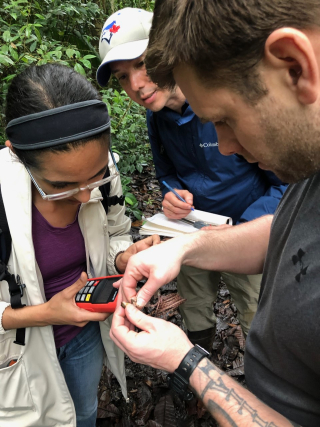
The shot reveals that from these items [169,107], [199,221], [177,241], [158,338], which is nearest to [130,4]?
[169,107]

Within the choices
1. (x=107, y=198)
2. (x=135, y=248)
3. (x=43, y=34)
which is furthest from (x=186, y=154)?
(x=43, y=34)

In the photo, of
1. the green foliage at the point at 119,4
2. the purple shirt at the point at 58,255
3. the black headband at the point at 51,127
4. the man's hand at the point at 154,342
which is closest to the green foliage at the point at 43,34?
the green foliage at the point at 119,4

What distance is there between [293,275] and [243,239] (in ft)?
2.27

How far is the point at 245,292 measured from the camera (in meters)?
2.70

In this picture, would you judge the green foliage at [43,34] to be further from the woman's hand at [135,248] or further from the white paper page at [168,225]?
the woman's hand at [135,248]

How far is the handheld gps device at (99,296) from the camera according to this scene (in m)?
1.70

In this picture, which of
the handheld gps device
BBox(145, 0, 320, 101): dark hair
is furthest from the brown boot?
BBox(145, 0, 320, 101): dark hair

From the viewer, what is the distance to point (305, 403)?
1.06m

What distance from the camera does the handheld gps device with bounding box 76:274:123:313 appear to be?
67.1 inches

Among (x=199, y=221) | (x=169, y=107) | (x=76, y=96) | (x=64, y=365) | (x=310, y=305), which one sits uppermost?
(x=76, y=96)

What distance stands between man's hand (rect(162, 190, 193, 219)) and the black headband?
107 centimetres

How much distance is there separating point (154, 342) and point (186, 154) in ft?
5.38

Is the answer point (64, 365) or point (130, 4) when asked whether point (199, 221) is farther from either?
point (130, 4)

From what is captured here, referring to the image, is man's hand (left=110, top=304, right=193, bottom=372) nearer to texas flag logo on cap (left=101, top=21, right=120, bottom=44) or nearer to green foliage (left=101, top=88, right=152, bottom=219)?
texas flag logo on cap (left=101, top=21, right=120, bottom=44)
